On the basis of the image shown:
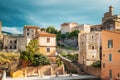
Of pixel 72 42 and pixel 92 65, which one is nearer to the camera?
pixel 92 65

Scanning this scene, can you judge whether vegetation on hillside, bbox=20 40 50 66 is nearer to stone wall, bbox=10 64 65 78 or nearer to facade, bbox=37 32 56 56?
stone wall, bbox=10 64 65 78

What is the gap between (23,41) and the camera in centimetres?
6347

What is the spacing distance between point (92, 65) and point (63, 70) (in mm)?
5584

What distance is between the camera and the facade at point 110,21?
61.2 meters

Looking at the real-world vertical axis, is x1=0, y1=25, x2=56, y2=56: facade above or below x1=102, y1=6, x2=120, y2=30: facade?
below

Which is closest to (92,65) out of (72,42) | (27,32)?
(72,42)

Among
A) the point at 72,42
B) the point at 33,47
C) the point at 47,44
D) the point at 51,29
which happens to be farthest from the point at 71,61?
the point at 51,29

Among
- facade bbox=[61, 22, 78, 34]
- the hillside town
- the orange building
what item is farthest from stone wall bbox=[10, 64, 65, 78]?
facade bbox=[61, 22, 78, 34]

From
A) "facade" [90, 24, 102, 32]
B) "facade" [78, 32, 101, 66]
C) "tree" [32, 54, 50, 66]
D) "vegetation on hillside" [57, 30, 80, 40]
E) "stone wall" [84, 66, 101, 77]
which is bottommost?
"stone wall" [84, 66, 101, 77]

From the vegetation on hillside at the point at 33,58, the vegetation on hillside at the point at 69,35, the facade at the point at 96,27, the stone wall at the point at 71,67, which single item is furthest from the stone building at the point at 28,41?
the facade at the point at 96,27

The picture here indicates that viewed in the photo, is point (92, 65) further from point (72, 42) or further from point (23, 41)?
point (72, 42)

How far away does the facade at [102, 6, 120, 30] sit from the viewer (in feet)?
201

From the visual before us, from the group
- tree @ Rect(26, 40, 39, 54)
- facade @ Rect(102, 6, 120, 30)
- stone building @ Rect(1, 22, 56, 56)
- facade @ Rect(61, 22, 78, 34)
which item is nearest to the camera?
tree @ Rect(26, 40, 39, 54)

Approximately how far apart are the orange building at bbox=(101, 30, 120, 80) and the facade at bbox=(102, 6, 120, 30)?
26160mm
